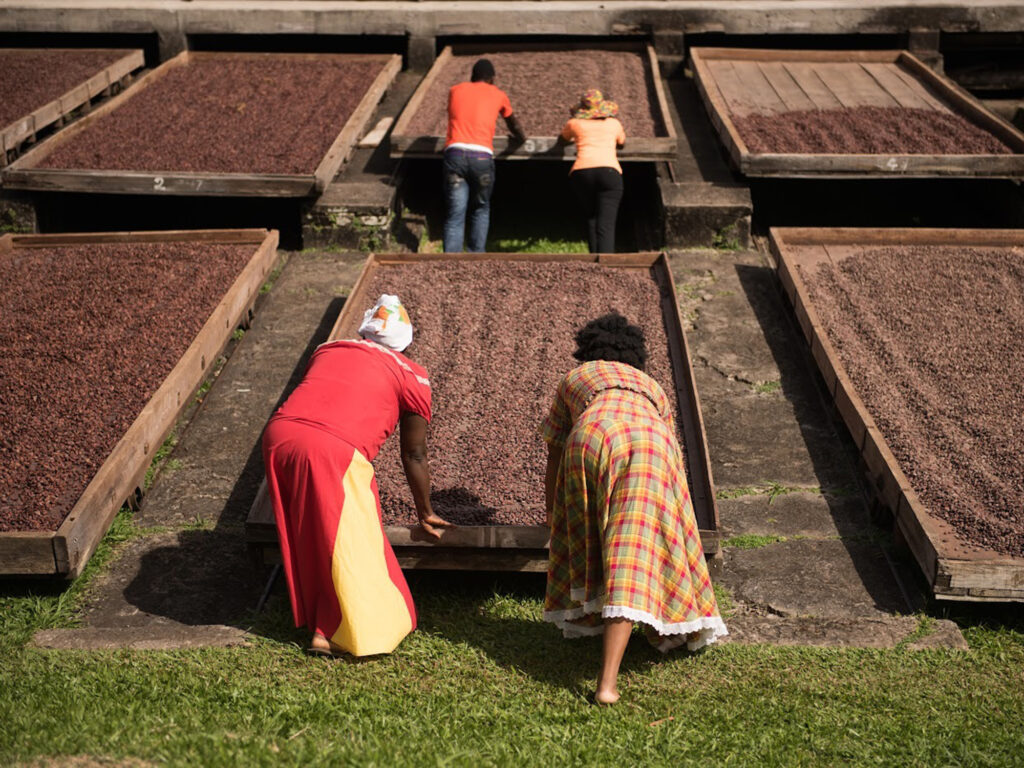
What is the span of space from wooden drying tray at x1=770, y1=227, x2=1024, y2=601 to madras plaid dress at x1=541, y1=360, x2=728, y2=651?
112 cm

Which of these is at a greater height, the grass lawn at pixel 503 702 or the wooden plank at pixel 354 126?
the wooden plank at pixel 354 126

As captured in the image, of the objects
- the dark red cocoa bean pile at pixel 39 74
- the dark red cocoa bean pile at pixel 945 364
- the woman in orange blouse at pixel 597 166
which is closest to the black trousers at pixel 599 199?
the woman in orange blouse at pixel 597 166

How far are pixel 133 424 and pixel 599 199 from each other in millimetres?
4265

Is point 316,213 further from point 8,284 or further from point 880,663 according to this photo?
point 880,663

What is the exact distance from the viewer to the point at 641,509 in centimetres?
402

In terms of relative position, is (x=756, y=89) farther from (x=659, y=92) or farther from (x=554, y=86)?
(x=554, y=86)

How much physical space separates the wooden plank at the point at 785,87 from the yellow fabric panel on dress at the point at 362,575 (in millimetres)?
7438

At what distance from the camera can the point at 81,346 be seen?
6840 mm

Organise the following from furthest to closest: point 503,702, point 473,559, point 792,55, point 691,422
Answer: point 792,55 < point 691,422 < point 473,559 < point 503,702

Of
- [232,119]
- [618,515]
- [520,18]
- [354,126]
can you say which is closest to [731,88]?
[520,18]

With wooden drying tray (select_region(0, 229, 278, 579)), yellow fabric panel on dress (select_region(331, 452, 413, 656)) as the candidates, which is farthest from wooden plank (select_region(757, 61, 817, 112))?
yellow fabric panel on dress (select_region(331, 452, 413, 656))

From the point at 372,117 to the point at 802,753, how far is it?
851 centimetres

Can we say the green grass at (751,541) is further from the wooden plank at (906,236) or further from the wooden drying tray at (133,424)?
the wooden plank at (906,236)

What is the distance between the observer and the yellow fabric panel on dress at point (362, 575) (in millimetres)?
4273
